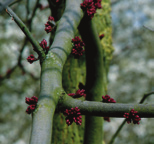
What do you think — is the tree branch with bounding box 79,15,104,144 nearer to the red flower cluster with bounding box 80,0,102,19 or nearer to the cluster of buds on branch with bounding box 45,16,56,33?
the red flower cluster with bounding box 80,0,102,19

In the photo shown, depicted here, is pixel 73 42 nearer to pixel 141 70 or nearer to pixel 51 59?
pixel 51 59

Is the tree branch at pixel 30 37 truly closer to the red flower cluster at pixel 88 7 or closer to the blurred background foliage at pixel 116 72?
the red flower cluster at pixel 88 7

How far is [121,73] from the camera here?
41.4 ft

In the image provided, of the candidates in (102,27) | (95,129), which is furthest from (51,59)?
(102,27)

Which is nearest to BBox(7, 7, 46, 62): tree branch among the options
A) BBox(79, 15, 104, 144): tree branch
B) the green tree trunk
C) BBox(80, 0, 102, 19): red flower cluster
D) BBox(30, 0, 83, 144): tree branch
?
BBox(30, 0, 83, 144): tree branch

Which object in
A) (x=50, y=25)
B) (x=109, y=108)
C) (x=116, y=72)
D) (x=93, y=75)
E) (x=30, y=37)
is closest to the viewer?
(x=109, y=108)

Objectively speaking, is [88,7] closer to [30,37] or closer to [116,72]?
[30,37]

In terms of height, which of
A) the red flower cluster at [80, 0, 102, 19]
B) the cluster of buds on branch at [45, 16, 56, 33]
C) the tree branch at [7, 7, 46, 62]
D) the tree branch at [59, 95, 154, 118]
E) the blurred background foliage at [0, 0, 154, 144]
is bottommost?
the tree branch at [59, 95, 154, 118]

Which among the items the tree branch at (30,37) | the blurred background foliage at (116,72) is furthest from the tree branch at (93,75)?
the blurred background foliage at (116,72)

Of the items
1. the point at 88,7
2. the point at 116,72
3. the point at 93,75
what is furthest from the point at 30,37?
the point at 116,72

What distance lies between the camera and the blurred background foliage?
31.2 feet

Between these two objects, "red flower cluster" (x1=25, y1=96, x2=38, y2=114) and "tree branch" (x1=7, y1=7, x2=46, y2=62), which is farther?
"tree branch" (x1=7, y1=7, x2=46, y2=62)

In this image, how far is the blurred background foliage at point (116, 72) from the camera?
31.2 feet

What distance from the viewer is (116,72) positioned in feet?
42.2
